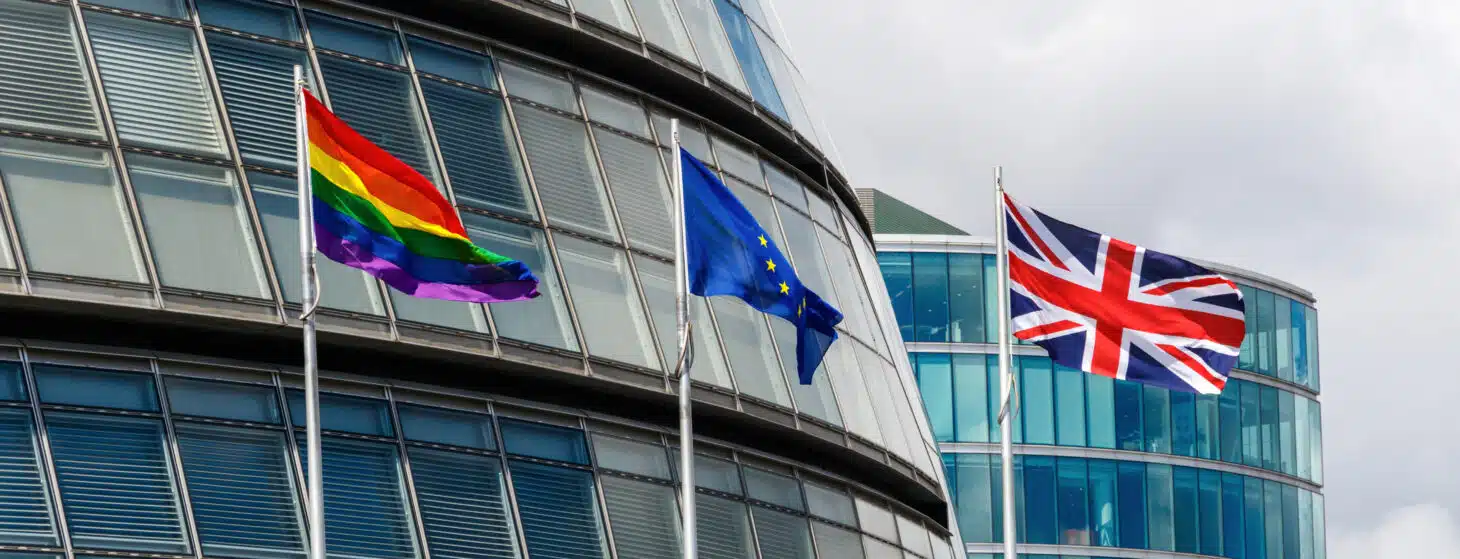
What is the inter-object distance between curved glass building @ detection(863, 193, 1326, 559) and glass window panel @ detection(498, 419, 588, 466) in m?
41.9

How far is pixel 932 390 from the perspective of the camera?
6694 cm

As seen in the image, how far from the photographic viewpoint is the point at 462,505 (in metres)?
22.3

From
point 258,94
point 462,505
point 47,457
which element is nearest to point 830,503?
point 462,505

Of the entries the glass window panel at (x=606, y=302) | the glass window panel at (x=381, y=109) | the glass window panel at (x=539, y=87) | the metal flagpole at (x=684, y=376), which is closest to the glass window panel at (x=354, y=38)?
the glass window panel at (x=381, y=109)

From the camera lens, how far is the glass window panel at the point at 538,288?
2381cm

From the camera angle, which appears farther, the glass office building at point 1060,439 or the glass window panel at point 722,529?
the glass office building at point 1060,439

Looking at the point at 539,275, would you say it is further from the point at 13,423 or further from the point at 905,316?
the point at 905,316

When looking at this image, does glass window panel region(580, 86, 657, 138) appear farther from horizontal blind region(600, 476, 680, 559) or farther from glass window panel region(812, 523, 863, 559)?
glass window panel region(812, 523, 863, 559)

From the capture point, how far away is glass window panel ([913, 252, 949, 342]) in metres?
67.1

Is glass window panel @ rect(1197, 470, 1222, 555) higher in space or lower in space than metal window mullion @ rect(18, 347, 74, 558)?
higher

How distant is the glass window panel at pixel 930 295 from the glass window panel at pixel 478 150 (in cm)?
4284

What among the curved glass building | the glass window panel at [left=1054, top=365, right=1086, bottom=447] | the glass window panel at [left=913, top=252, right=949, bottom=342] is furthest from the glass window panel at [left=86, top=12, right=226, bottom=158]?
the glass window panel at [left=1054, top=365, right=1086, bottom=447]

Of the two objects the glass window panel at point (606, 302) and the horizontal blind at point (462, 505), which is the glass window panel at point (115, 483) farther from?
the glass window panel at point (606, 302)

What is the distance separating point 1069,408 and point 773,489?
42643 millimetres
